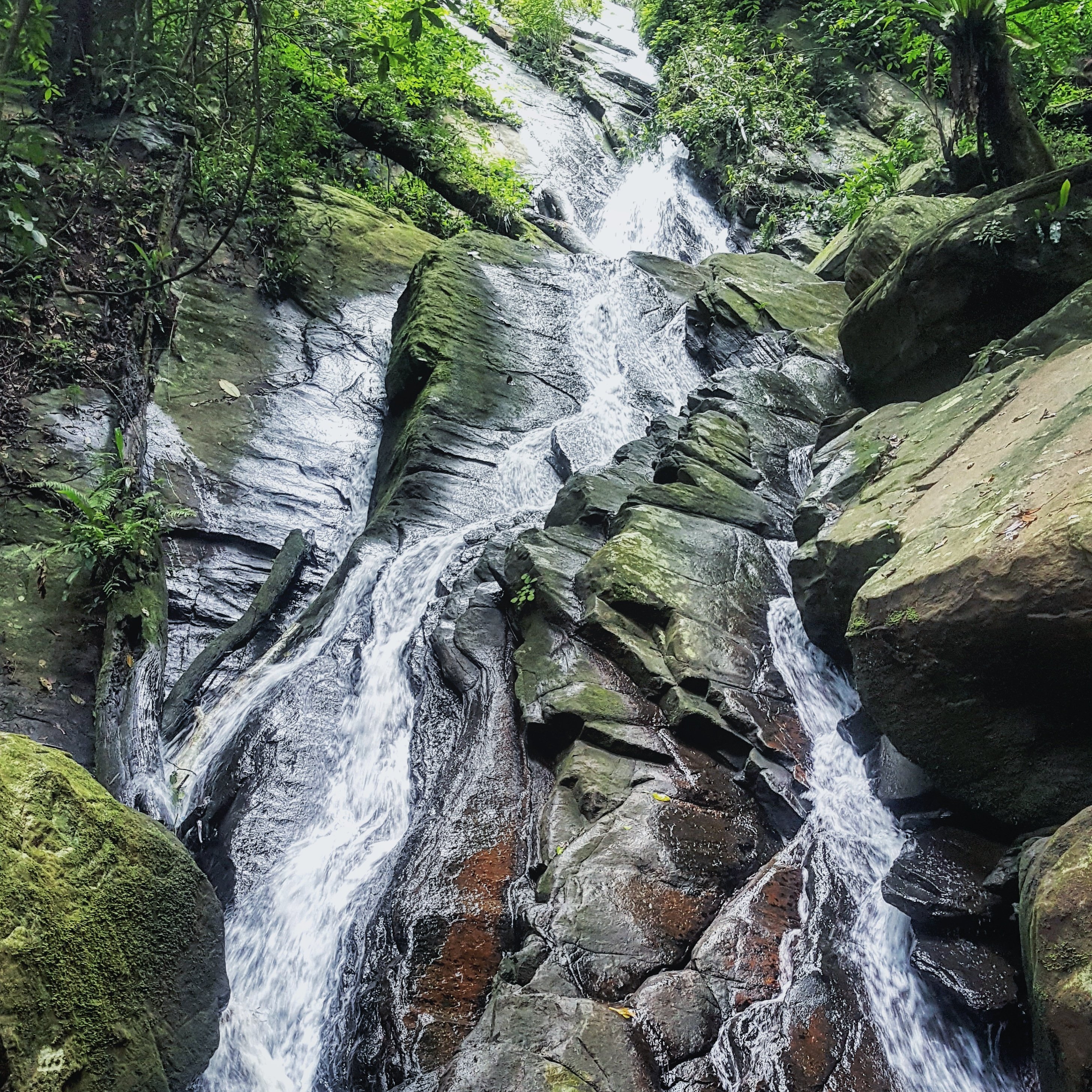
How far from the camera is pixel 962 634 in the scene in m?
3.94

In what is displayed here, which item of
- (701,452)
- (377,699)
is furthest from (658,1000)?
(701,452)

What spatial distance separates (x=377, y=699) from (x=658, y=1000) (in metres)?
3.62

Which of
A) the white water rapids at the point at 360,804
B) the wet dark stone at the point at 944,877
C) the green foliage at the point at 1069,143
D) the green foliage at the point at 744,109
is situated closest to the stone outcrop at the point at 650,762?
the white water rapids at the point at 360,804

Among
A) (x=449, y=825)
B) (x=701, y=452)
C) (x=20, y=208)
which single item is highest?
(x=20, y=208)

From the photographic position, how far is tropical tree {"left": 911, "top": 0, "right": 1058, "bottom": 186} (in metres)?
6.83

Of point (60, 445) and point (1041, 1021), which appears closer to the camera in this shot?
point (1041, 1021)

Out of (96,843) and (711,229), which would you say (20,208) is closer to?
(96,843)

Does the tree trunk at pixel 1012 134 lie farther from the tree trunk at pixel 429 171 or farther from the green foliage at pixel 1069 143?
the tree trunk at pixel 429 171

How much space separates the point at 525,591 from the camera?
657cm

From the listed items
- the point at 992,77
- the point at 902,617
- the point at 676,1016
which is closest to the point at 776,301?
the point at 992,77

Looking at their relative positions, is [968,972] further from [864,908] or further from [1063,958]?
[1063,958]

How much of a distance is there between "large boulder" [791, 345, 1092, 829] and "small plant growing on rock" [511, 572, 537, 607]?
2.47 meters

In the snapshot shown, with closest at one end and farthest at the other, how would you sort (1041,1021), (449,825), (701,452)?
1. (1041,1021)
2. (449,825)
3. (701,452)

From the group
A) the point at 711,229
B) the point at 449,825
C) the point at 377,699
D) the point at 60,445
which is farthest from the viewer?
the point at 711,229
